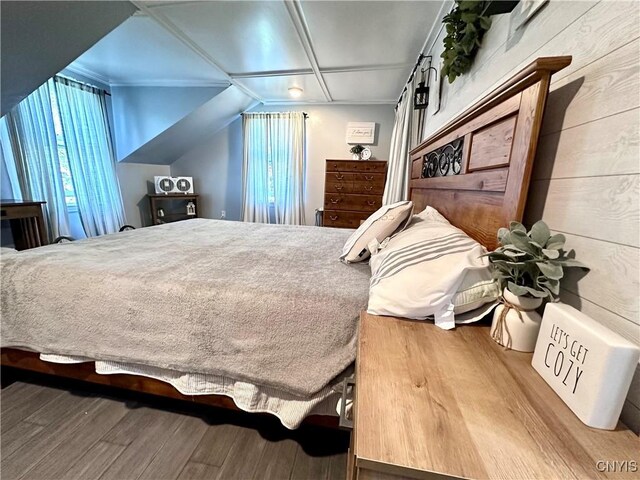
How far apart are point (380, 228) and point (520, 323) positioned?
2.66 feet

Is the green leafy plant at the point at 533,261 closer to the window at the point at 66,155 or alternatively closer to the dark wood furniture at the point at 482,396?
the dark wood furniture at the point at 482,396

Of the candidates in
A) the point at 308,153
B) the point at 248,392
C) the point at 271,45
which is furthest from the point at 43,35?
the point at 308,153

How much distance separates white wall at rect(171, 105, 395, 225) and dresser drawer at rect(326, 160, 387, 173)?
65cm

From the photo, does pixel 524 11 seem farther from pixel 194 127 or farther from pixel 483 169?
pixel 194 127

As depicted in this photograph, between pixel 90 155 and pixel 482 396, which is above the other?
pixel 90 155

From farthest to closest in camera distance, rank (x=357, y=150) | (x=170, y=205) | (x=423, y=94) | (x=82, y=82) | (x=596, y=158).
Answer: (x=170, y=205)
(x=357, y=150)
(x=82, y=82)
(x=423, y=94)
(x=596, y=158)

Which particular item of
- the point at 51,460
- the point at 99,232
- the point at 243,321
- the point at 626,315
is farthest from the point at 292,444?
the point at 99,232

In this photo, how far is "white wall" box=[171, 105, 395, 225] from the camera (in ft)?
13.8

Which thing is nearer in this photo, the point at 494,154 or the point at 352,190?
the point at 494,154

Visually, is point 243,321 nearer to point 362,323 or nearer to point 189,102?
point 362,323

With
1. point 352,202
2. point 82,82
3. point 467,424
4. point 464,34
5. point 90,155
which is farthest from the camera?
point 352,202

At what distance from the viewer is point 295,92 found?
12.4 ft

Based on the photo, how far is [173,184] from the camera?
174 inches

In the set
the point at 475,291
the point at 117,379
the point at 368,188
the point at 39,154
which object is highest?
the point at 39,154
